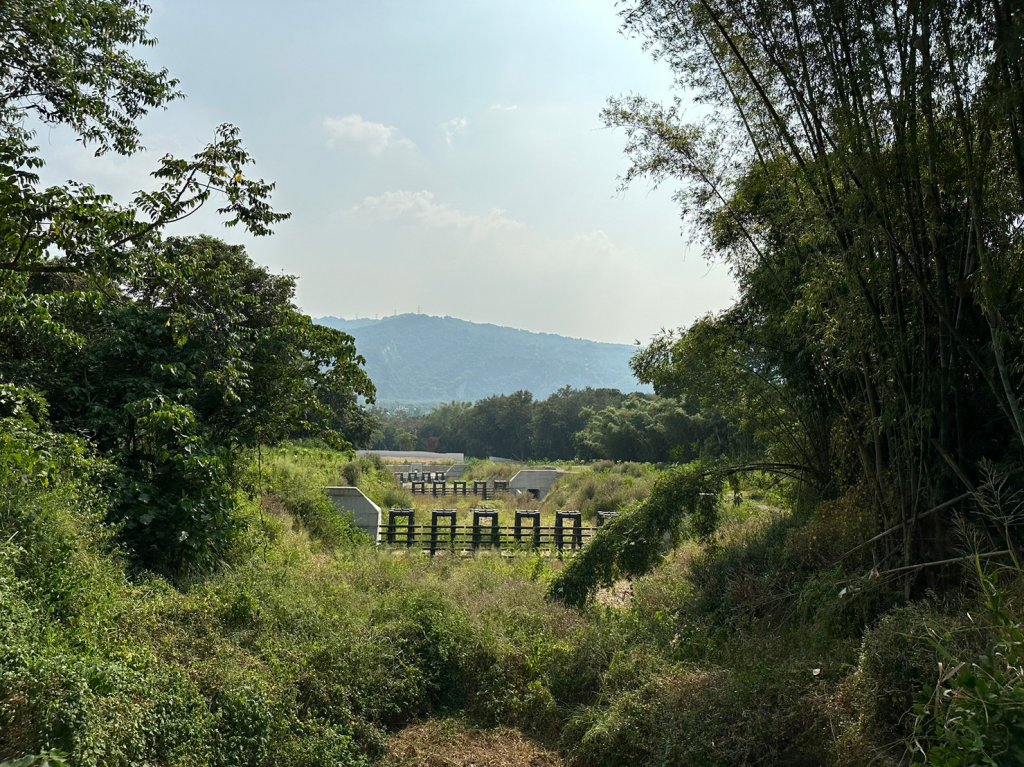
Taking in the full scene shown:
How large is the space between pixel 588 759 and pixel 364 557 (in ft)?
16.6

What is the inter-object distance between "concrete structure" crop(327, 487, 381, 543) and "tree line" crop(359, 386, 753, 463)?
13435 mm

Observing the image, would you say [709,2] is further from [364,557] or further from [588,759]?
[364,557]

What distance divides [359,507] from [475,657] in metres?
7.34

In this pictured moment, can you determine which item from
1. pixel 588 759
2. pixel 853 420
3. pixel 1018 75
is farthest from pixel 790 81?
pixel 588 759

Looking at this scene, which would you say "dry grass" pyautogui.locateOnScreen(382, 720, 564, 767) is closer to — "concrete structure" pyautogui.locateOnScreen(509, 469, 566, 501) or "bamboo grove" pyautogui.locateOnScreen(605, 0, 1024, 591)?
"bamboo grove" pyautogui.locateOnScreen(605, 0, 1024, 591)

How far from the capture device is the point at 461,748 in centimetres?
577

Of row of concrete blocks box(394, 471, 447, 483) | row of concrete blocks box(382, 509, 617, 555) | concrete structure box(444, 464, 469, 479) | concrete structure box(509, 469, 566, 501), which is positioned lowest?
concrete structure box(444, 464, 469, 479)

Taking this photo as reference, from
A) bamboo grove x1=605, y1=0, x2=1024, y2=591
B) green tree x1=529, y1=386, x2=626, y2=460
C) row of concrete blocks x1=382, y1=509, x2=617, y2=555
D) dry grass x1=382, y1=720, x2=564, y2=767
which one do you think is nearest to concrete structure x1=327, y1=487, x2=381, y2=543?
row of concrete blocks x1=382, y1=509, x2=617, y2=555

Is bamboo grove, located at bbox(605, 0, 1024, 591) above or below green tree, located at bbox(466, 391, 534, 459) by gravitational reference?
above

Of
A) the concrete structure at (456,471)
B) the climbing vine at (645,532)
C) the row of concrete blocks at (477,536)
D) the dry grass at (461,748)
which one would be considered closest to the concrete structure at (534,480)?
the concrete structure at (456,471)

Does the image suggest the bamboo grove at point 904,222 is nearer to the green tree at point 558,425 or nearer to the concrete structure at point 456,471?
the concrete structure at point 456,471

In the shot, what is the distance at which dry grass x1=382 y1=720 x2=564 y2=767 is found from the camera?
18.2 ft

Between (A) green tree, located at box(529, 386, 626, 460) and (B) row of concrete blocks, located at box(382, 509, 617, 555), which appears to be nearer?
(B) row of concrete blocks, located at box(382, 509, 617, 555)

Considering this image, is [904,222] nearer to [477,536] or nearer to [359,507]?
[477,536]
